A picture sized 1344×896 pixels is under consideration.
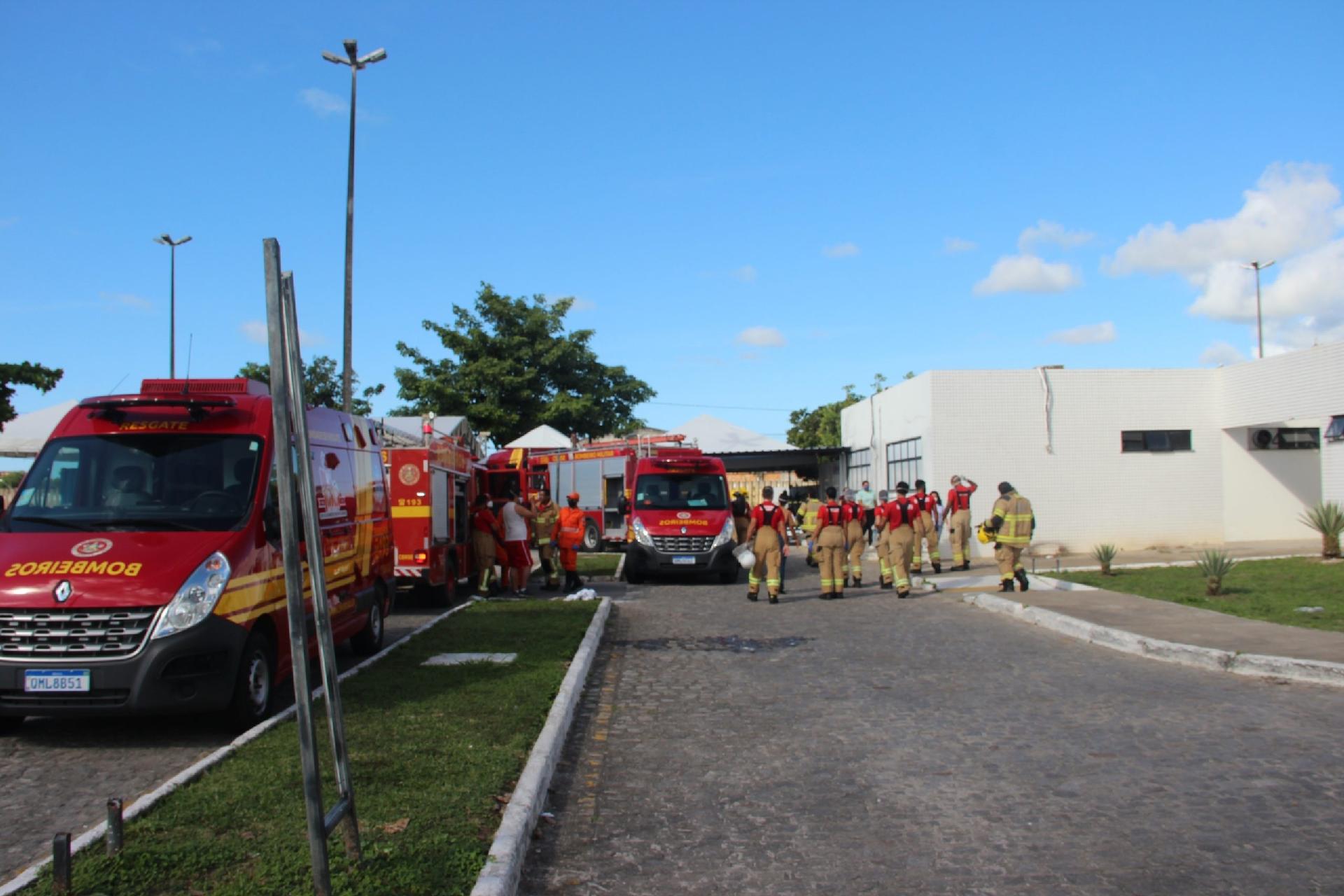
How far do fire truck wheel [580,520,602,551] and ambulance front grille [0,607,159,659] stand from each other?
22.4 meters

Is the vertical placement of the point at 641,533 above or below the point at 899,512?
below

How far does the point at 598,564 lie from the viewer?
2545 centimetres

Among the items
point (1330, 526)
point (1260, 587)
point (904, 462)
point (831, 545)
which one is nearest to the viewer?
point (1260, 587)

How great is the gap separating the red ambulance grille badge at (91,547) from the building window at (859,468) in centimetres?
2622

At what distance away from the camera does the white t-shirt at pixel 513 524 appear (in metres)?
18.1

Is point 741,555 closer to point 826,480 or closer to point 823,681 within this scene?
point 823,681

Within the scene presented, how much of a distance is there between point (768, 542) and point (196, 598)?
10.8 m

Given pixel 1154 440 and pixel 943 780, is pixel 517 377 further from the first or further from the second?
pixel 943 780

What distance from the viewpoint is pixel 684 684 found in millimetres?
9773

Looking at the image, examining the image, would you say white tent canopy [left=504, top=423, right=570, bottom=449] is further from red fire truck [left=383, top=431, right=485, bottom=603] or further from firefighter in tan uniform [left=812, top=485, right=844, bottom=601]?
firefighter in tan uniform [left=812, top=485, right=844, bottom=601]

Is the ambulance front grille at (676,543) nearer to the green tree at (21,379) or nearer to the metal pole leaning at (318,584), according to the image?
the green tree at (21,379)

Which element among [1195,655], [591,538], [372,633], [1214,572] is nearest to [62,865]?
[372,633]

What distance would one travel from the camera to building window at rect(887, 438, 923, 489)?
1088 inches

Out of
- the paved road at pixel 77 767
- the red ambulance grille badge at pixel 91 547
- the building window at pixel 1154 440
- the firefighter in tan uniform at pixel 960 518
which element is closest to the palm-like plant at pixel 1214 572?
the firefighter in tan uniform at pixel 960 518
